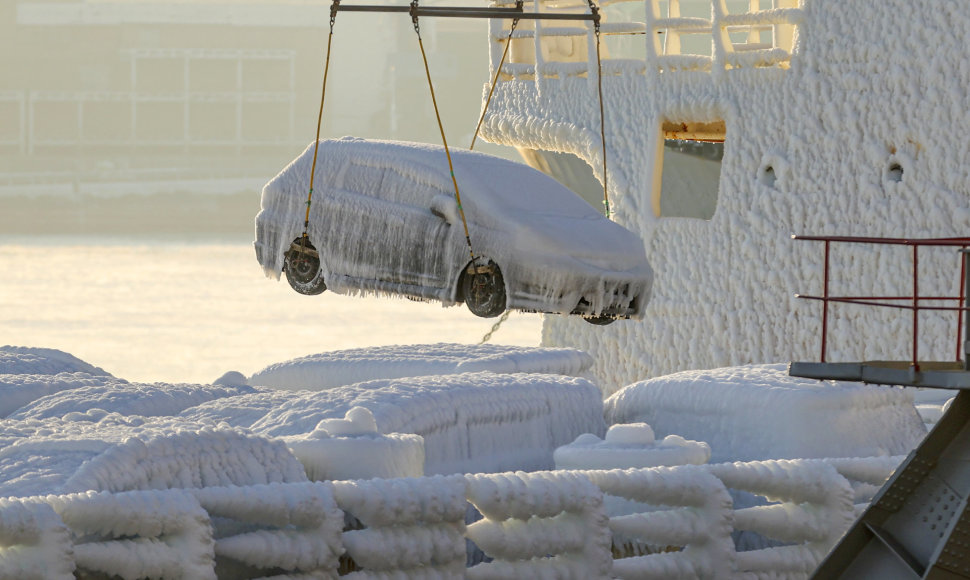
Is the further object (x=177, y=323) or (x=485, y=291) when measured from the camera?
(x=177, y=323)

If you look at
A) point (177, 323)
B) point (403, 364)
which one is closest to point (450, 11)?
point (403, 364)

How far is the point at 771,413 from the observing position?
924 cm

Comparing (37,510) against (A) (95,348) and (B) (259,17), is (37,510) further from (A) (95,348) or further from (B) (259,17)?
(B) (259,17)

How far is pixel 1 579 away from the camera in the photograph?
5.27 metres

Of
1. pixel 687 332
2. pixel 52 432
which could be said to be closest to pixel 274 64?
pixel 687 332

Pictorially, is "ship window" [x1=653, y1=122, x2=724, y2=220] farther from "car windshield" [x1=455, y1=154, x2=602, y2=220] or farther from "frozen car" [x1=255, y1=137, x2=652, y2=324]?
"frozen car" [x1=255, y1=137, x2=652, y2=324]

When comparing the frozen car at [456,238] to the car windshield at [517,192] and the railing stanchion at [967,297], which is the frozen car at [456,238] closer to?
the car windshield at [517,192]

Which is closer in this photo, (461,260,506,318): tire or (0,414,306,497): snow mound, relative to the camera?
(0,414,306,497): snow mound

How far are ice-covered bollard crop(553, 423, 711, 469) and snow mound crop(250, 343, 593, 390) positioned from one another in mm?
3086

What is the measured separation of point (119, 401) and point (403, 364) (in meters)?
3.25

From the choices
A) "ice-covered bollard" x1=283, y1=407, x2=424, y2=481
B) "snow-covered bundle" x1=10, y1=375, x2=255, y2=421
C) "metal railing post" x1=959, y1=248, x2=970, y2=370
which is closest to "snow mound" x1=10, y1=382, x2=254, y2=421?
"snow-covered bundle" x1=10, y1=375, x2=255, y2=421

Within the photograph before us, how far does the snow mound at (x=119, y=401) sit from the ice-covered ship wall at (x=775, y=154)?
611cm

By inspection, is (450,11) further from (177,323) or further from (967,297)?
(177,323)

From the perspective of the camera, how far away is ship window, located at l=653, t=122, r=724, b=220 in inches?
685
